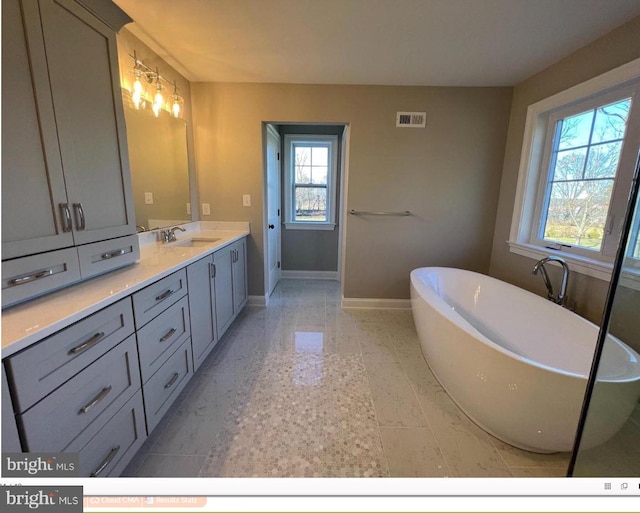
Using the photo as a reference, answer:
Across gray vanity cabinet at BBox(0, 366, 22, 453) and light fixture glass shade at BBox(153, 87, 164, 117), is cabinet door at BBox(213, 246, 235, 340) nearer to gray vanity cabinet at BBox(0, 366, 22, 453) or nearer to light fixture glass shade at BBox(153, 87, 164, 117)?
light fixture glass shade at BBox(153, 87, 164, 117)

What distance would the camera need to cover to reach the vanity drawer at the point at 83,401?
77 cm

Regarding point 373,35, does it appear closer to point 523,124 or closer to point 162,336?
point 523,124

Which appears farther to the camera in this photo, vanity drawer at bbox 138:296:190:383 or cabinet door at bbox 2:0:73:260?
vanity drawer at bbox 138:296:190:383

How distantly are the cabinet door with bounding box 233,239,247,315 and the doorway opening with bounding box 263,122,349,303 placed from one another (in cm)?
A: 62

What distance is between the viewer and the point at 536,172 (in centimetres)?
233

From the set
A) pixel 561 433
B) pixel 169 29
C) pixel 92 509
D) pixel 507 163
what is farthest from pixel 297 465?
pixel 507 163

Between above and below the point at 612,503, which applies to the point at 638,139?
above

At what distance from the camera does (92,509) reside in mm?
614

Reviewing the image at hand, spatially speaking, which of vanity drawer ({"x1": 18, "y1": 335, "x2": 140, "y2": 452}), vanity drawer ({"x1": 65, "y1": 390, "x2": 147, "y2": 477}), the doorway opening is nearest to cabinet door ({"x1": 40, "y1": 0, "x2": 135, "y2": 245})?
vanity drawer ({"x1": 18, "y1": 335, "x2": 140, "y2": 452})

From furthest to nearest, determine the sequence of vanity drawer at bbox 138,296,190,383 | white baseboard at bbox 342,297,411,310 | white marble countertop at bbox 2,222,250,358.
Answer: white baseboard at bbox 342,297,411,310, vanity drawer at bbox 138,296,190,383, white marble countertop at bbox 2,222,250,358

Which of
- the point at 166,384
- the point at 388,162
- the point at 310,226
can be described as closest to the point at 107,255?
the point at 166,384

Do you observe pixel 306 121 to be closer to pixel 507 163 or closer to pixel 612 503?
pixel 507 163

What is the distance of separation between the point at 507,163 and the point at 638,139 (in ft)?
3.72

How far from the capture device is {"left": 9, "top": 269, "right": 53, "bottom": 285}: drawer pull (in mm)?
875
